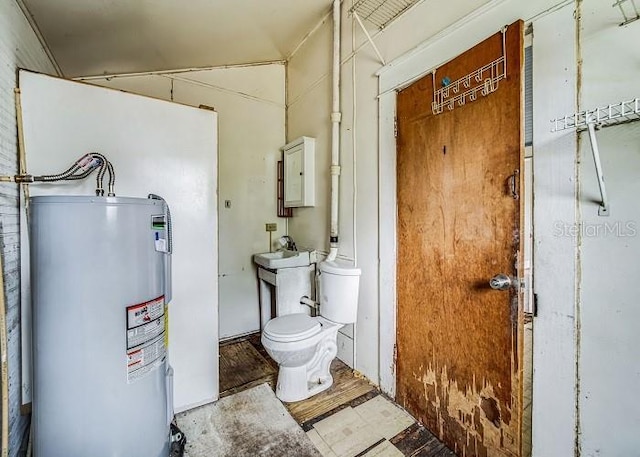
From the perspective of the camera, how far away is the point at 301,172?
2545 millimetres

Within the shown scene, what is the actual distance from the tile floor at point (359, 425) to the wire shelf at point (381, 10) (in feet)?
7.73

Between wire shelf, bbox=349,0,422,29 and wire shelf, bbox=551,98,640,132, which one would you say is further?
wire shelf, bbox=349,0,422,29

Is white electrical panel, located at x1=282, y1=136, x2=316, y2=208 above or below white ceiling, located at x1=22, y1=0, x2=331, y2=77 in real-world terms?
below

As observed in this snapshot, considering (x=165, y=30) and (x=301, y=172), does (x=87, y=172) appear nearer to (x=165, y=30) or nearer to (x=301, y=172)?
(x=165, y=30)

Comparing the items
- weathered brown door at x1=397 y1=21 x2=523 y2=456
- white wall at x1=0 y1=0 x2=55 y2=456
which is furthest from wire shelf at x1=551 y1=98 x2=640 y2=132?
white wall at x1=0 y1=0 x2=55 y2=456

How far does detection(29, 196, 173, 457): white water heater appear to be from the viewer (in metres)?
0.98

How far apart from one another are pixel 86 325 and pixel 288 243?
1.92 metres

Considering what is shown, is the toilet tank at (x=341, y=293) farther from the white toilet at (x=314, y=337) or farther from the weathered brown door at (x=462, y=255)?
the weathered brown door at (x=462, y=255)

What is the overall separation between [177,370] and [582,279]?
2014 millimetres

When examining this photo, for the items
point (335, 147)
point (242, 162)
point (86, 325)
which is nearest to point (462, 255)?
point (335, 147)

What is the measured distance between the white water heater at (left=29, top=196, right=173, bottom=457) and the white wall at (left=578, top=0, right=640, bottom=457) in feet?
5.40

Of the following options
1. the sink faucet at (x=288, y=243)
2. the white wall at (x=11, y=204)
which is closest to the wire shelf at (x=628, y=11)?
the white wall at (x=11, y=204)

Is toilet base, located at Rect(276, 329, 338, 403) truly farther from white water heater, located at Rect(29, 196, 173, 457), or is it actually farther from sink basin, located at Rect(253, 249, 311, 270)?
white water heater, located at Rect(29, 196, 173, 457)

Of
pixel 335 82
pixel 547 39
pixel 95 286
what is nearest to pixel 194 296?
pixel 95 286
